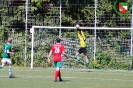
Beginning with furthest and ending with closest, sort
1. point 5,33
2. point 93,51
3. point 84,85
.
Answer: point 5,33
point 93,51
point 84,85

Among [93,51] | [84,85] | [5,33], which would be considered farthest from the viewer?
[5,33]

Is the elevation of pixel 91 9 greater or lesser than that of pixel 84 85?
greater

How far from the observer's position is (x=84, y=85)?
18.2 metres

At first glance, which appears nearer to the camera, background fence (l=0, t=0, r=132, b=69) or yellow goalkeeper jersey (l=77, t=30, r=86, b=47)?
yellow goalkeeper jersey (l=77, t=30, r=86, b=47)

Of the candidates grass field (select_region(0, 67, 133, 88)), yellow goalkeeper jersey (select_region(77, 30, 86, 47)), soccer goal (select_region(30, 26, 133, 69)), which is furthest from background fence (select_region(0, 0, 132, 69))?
grass field (select_region(0, 67, 133, 88))

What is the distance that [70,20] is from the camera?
100 ft

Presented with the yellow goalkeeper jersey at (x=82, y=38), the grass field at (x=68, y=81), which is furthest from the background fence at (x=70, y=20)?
the grass field at (x=68, y=81)

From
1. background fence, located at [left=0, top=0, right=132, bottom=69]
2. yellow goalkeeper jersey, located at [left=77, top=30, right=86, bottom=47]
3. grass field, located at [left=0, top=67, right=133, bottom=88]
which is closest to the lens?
grass field, located at [left=0, top=67, right=133, bottom=88]

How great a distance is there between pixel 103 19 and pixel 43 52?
4.06m

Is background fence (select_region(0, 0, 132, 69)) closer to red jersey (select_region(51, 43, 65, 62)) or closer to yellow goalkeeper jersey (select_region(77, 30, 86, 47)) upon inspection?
yellow goalkeeper jersey (select_region(77, 30, 86, 47))

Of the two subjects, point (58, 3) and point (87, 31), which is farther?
point (58, 3)

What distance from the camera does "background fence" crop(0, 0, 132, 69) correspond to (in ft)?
91.4

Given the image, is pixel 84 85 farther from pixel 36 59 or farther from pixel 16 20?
pixel 16 20

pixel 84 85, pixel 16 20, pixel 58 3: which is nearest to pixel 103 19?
pixel 58 3
